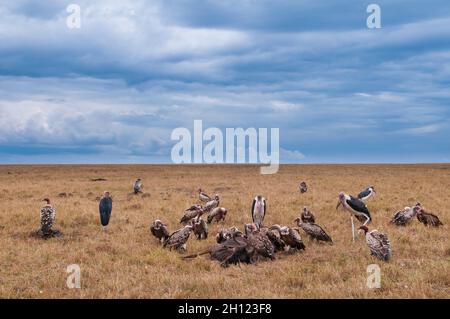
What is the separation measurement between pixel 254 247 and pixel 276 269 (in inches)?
40.9

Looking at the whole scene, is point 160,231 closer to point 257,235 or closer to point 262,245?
point 257,235

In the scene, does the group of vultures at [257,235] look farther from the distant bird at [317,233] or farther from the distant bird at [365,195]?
the distant bird at [365,195]

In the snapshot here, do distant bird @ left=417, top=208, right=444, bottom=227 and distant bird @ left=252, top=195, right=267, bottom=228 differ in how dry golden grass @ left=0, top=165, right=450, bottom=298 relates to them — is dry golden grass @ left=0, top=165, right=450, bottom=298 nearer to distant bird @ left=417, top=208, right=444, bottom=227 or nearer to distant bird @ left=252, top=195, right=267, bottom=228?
distant bird @ left=417, top=208, right=444, bottom=227

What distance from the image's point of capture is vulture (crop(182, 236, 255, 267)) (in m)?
10.8

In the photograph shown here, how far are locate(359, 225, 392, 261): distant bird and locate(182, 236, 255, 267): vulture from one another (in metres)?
2.64

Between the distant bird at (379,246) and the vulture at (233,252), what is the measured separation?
264cm

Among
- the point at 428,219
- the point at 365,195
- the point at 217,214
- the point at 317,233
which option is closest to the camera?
the point at 317,233

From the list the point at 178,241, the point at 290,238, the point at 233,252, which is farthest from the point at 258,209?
the point at 233,252

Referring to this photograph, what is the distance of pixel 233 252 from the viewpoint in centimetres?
1087

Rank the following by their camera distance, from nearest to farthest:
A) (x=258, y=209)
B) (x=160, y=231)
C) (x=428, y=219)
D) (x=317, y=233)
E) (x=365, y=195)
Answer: (x=317, y=233)
(x=160, y=231)
(x=258, y=209)
(x=428, y=219)
(x=365, y=195)

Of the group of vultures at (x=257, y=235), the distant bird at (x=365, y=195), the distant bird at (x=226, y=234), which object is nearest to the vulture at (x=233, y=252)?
the group of vultures at (x=257, y=235)

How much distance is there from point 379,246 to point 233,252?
10.6 feet
